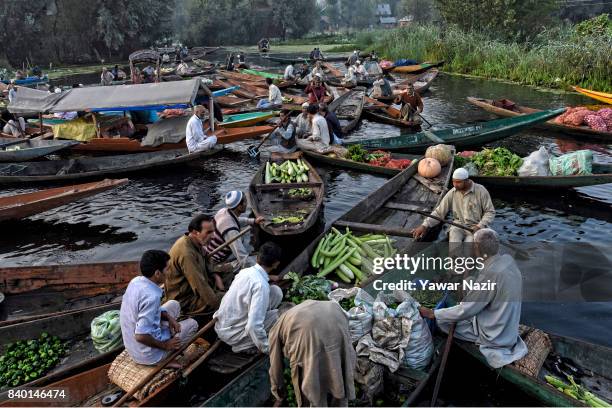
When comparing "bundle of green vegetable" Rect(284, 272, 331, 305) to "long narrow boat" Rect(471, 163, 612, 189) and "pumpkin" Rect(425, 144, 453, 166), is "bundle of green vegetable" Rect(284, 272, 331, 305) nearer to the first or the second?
"pumpkin" Rect(425, 144, 453, 166)

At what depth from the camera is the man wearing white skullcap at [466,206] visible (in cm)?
672

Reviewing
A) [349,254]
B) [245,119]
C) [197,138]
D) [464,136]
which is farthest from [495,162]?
[245,119]

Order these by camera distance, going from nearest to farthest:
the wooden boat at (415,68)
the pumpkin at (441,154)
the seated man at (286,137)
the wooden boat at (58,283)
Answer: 1. the wooden boat at (58,283)
2. the pumpkin at (441,154)
3. the seated man at (286,137)
4. the wooden boat at (415,68)

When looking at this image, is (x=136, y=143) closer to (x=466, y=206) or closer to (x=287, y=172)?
(x=287, y=172)

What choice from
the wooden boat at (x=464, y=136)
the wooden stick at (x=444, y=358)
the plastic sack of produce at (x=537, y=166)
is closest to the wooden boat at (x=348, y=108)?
the wooden boat at (x=464, y=136)

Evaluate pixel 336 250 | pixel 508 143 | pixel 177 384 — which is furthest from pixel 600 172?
pixel 177 384

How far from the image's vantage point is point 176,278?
17.7 feet

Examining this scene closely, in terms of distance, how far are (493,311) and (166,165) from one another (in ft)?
33.8

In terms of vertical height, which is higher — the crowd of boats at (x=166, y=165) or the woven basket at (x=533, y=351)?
the crowd of boats at (x=166, y=165)

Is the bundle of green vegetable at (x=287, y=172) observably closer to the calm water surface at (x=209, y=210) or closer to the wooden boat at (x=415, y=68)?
the calm water surface at (x=209, y=210)

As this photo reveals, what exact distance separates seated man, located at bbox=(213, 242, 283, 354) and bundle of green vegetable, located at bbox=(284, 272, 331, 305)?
800mm

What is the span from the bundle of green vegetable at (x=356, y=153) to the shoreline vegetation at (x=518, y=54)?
1499 centimetres

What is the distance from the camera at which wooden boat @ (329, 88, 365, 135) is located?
16422mm

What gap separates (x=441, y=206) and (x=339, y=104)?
12.8 meters
